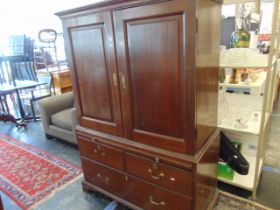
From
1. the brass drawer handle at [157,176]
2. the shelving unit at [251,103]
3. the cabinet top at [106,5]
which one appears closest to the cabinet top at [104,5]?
the cabinet top at [106,5]

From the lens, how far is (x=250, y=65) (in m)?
1.58

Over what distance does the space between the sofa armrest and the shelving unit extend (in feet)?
7.34

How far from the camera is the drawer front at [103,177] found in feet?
5.52

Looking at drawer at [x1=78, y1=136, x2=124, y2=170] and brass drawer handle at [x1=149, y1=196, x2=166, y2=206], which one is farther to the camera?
drawer at [x1=78, y1=136, x2=124, y2=170]

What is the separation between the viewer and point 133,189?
1601 mm

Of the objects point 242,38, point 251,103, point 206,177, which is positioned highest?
point 242,38

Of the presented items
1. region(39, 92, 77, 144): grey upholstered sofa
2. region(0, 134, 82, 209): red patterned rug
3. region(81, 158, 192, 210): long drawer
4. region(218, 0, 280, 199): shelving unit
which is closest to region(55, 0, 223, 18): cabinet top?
region(218, 0, 280, 199): shelving unit

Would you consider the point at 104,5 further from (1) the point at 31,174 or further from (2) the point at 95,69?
(1) the point at 31,174

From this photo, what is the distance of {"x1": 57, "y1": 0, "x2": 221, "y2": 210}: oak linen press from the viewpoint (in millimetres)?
1112

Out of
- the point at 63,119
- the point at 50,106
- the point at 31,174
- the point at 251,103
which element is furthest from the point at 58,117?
the point at 251,103

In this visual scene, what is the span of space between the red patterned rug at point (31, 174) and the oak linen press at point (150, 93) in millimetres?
764

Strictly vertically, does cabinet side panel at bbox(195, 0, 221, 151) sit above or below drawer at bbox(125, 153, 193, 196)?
above

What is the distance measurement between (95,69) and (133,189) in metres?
0.94

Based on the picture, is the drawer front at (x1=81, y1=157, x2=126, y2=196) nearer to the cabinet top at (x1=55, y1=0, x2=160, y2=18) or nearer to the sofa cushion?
the sofa cushion
